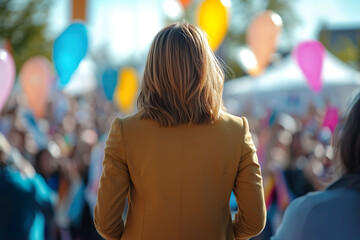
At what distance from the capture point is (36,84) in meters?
7.11

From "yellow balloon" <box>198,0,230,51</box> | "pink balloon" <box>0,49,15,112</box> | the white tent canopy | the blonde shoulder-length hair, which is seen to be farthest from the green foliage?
the blonde shoulder-length hair

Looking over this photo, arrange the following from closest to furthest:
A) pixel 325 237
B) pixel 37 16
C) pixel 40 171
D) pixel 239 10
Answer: pixel 325 237 → pixel 40 171 → pixel 37 16 → pixel 239 10

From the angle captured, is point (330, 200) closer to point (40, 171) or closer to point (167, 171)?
point (167, 171)

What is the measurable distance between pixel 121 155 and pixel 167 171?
0.16m

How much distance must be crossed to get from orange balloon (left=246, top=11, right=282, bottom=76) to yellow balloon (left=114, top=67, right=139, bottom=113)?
334cm

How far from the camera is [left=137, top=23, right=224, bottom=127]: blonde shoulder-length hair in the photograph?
1632 millimetres

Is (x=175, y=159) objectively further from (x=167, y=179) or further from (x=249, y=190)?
(x=249, y=190)

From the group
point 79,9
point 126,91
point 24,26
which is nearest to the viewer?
point 79,9

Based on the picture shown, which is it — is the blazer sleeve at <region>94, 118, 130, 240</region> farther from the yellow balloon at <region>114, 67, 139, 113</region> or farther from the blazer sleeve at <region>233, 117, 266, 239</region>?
the yellow balloon at <region>114, 67, 139, 113</region>

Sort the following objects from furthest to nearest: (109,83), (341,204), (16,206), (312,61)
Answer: (109,83), (312,61), (16,206), (341,204)

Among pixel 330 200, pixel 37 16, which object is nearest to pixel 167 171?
pixel 330 200

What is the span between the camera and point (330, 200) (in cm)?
144

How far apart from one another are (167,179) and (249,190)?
0.29 metres

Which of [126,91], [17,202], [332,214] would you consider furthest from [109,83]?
[332,214]
